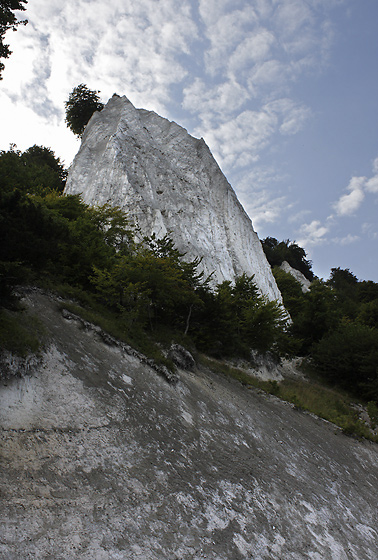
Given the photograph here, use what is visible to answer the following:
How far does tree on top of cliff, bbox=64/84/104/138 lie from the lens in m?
42.6

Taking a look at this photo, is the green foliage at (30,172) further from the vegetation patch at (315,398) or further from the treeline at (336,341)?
the treeline at (336,341)

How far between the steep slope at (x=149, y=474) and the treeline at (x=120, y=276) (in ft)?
7.20

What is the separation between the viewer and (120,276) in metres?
14.8

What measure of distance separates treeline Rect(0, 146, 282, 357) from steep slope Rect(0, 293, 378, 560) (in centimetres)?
219

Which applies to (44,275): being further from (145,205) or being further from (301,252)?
(301,252)

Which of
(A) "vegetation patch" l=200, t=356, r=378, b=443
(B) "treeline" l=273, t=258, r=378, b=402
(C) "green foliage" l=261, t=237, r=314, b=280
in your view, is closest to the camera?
(A) "vegetation patch" l=200, t=356, r=378, b=443

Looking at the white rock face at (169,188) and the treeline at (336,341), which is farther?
the white rock face at (169,188)

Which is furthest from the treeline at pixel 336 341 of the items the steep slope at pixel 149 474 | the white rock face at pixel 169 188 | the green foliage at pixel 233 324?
the steep slope at pixel 149 474

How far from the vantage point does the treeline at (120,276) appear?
9320 mm

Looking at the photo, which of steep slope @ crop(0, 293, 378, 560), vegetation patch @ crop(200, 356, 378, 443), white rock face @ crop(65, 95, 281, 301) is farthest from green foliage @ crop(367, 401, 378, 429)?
white rock face @ crop(65, 95, 281, 301)

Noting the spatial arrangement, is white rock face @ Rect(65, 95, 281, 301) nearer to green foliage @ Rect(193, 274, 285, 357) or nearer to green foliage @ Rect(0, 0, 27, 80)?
green foliage @ Rect(193, 274, 285, 357)

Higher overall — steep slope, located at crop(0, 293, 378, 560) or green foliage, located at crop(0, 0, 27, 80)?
green foliage, located at crop(0, 0, 27, 80)

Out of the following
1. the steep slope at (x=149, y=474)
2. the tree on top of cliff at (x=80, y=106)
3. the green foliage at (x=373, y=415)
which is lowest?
the steep slope at (x=149, y=474)

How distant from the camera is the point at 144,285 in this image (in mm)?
14172
